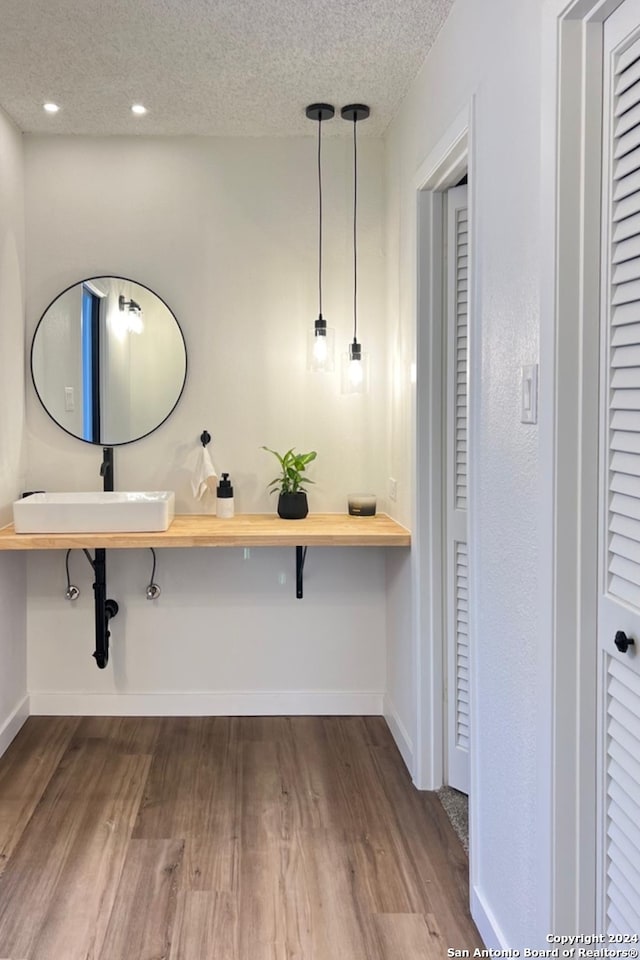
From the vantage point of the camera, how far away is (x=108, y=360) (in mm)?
3174

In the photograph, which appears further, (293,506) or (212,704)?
(212,704)

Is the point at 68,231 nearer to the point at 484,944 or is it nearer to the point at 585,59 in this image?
the point at 585,59

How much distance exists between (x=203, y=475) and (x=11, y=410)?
0.79m

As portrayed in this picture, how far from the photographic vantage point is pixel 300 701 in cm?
331

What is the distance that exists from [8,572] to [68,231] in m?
1.40

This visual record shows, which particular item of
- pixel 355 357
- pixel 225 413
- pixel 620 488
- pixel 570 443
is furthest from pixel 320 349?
pixel 620 488

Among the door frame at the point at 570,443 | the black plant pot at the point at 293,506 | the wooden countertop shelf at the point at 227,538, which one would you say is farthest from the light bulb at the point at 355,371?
the door frame at the point at 570,443

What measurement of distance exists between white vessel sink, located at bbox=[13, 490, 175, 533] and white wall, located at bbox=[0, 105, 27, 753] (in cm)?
23

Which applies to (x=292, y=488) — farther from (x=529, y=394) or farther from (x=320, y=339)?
(x=529, y=394)

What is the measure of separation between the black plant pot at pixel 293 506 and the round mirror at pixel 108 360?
0.62 m

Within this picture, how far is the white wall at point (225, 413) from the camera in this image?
3.19 m

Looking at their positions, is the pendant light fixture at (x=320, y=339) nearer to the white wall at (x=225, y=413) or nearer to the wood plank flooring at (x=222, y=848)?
the white wall at (x=225, y=413)

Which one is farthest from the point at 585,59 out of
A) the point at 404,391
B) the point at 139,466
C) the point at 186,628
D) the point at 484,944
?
the point at 186,628

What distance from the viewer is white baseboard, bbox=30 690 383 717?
10.7 feet
